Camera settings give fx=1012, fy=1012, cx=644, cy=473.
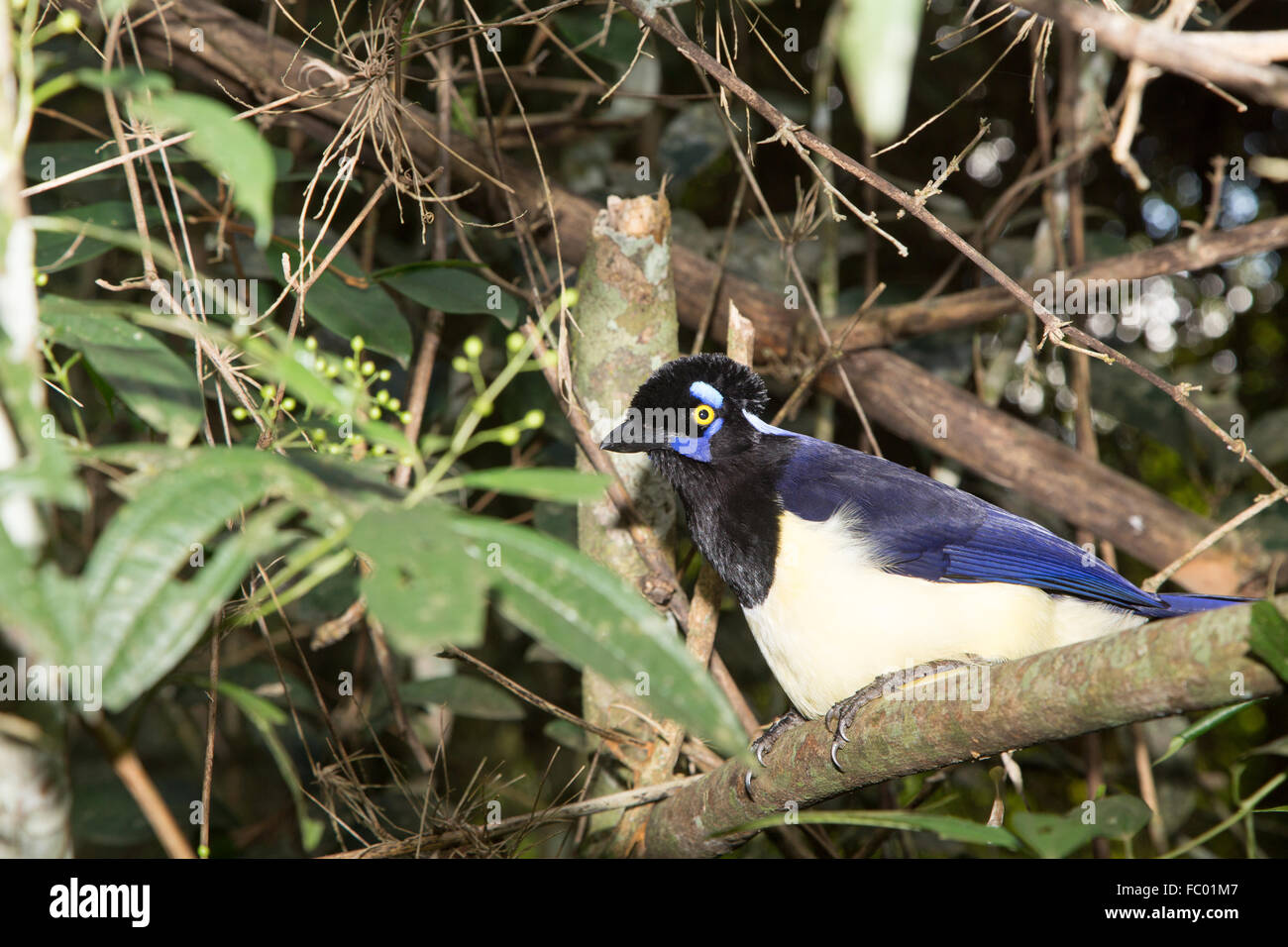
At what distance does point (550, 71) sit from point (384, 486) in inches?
126

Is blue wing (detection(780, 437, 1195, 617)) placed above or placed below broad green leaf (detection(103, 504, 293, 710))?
above

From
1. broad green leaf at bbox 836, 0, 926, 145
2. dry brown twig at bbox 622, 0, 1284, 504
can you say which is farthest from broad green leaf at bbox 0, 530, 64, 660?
dry brown twig at bbox 622, 0, 1284, 504

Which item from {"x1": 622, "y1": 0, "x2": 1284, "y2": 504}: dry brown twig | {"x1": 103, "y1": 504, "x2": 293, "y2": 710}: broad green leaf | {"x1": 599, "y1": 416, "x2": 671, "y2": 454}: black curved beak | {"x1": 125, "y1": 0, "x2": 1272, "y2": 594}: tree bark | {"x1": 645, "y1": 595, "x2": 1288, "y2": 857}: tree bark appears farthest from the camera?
{"x1": 125, "y1": 0, "x2": 1272, "y2": 594}: tree bark

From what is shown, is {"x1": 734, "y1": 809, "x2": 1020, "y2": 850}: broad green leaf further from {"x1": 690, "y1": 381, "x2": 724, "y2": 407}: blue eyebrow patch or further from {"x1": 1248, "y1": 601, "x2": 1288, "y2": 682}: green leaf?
{"x1": 690, "y1": 381, "x2": 724, "y2": 407}: blue eyebrow patch

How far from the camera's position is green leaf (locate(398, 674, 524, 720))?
8.94 feet

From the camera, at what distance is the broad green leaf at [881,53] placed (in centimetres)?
62

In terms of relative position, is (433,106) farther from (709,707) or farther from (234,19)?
(709,707)

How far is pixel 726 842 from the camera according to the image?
6.90ft

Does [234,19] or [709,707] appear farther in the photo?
[234,19]

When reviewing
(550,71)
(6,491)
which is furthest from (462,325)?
(6,491)

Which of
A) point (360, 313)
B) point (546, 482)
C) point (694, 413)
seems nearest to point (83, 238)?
point (360, 313)

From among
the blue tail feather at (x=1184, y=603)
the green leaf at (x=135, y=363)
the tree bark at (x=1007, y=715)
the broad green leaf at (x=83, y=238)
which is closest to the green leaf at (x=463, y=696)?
the tree bark at (x=1007, y=715)

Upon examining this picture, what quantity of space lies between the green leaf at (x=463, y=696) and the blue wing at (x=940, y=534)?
3.30ft

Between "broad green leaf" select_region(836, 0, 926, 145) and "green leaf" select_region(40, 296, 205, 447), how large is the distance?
88 centimetres
